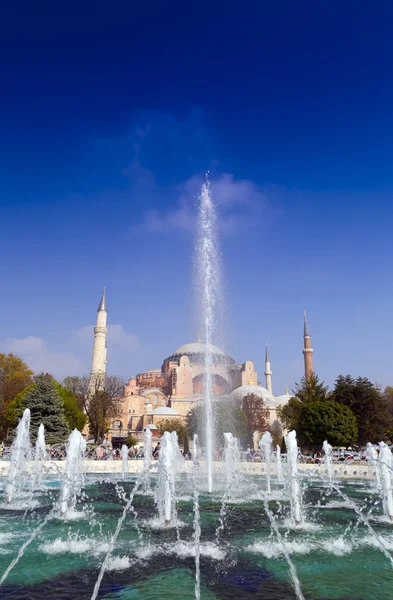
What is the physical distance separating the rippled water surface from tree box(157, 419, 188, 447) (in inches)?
1094

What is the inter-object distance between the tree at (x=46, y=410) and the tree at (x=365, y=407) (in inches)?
640

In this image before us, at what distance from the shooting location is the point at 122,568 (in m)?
4.47

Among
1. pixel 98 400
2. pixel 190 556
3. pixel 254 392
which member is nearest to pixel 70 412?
pixel 98 400

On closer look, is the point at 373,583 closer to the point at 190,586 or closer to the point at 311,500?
the point at 190,586

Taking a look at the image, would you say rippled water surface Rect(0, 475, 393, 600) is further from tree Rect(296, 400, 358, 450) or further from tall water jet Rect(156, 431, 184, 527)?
tree Rect(296, 400, 358, 450)

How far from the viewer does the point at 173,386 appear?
52750mm

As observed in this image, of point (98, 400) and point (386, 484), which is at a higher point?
point (98, 400)

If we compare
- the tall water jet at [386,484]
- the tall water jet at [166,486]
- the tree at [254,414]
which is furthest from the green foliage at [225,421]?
the tall water jet at [166,486]

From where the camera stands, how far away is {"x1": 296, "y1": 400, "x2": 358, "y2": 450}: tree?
2356 centimetres

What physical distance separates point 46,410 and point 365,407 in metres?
18.4

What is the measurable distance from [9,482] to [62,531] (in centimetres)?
362

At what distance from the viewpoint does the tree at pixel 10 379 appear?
3048 cm

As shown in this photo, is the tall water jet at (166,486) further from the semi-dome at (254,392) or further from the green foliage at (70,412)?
the semi-dome at (254,392)

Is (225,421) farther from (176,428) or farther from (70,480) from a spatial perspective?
(70,480)
